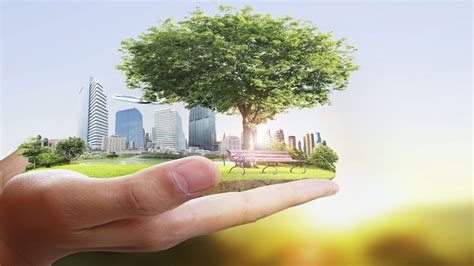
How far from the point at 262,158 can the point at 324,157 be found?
0.29 m

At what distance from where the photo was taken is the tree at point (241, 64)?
Result: 1.83m

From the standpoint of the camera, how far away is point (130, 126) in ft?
6.11

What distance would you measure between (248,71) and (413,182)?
0.87 metres

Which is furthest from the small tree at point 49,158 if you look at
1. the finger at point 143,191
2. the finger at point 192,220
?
the finger at point 143,191

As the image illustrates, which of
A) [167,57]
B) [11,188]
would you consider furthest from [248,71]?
[11,188]

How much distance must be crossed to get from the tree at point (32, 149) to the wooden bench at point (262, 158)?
2.61 ft

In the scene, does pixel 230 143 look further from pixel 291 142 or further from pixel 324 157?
pixel 324 157


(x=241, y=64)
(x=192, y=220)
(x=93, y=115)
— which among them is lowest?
(x=192, y=220)

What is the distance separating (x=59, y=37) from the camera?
192 centimetres

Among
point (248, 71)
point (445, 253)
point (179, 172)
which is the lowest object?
point (445, 253)

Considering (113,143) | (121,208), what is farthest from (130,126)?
(121,208)

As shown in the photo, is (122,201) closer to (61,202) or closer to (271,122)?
(61,202)

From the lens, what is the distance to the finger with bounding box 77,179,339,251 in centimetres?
97

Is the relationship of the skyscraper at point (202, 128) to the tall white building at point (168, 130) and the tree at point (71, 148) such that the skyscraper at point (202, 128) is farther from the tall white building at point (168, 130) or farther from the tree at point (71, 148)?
the tree at point (71, 148)
